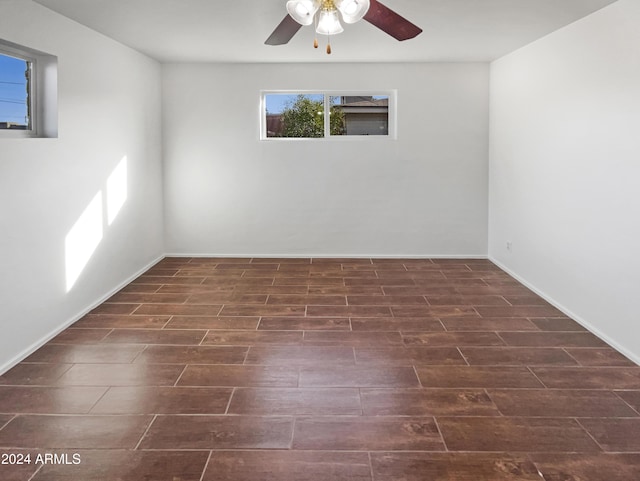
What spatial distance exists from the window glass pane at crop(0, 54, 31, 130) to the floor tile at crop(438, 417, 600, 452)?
309cm

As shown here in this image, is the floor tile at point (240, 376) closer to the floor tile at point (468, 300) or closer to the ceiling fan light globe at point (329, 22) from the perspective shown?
the floor tile at point (468, 300)

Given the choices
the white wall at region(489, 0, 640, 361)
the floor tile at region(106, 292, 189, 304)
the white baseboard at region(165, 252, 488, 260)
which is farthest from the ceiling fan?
the white baseboard at region(165, 252, 488, 260)

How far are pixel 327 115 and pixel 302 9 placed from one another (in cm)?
342

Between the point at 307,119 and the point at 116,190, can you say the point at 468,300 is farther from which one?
the point at 116,190

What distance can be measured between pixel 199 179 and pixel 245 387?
3.65 m

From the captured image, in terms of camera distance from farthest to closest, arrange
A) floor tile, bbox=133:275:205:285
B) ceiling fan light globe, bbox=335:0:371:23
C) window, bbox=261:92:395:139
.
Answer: window, bbox=261:92:395:139 → floor tile, bbox=133:275:205:285 → ceiling fan light globe, bbox=335:0:371:23

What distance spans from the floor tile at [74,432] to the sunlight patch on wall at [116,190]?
2.31m

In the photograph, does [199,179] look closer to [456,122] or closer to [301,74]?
[301,74]

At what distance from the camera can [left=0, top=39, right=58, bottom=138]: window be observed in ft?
10.2

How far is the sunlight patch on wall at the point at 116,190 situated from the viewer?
4.32 metres

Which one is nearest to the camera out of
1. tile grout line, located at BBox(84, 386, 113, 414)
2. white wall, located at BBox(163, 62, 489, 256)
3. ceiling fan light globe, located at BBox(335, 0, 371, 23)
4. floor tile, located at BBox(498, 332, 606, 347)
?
ceiling fan light globe, located at BBox(335, 0, 371, 23)

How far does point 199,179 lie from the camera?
19.1 feet

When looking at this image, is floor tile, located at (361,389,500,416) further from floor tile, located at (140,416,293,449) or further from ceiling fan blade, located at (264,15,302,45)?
ceiling fan blade, located at (264,15,302,45)

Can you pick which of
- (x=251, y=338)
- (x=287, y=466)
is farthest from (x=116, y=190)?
(x=287, y=466)
